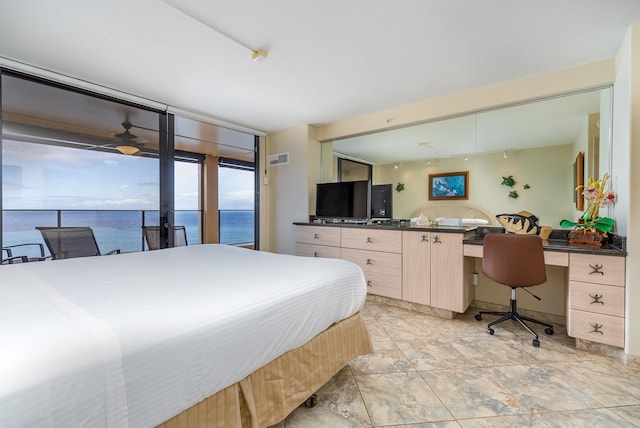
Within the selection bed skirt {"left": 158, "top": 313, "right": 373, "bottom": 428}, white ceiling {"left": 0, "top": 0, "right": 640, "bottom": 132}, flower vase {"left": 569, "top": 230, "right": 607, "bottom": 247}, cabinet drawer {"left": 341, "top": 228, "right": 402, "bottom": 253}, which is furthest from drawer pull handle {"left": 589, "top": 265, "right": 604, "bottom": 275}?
bed skirt {"left": 158, "top": 313, "right": 373, "bottom": 428}

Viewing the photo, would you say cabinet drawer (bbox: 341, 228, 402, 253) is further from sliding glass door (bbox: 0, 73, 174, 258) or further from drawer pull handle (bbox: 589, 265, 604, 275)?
sliding glass door (bbox: 0, 73, 174, 258)

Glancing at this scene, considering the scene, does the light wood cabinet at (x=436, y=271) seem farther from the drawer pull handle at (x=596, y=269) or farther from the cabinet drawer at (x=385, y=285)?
the drawer pull handle at (x=596, y=269)

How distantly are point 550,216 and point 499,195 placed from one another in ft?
1.56

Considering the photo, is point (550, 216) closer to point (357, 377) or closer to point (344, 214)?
point (344, 214)

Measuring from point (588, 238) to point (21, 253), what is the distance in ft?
16.4

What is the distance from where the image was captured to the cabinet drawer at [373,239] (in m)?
3.15

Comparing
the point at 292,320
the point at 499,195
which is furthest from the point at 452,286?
the point at 292,320

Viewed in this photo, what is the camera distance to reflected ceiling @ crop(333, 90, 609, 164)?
8.57 ft

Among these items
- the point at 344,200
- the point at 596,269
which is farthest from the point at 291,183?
the point at 596,269

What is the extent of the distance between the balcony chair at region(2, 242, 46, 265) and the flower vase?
4828 millimetres

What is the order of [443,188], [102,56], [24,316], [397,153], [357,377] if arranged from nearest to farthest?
1. [24,316]
2. [357,377]
3. [102,56]
4. [443,188]
5. [397,153]

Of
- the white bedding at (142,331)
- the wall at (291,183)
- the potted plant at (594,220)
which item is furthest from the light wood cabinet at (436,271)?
the wall at (291,183)

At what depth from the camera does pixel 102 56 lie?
2.27 meters

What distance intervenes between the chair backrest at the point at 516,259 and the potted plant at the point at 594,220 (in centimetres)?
36
